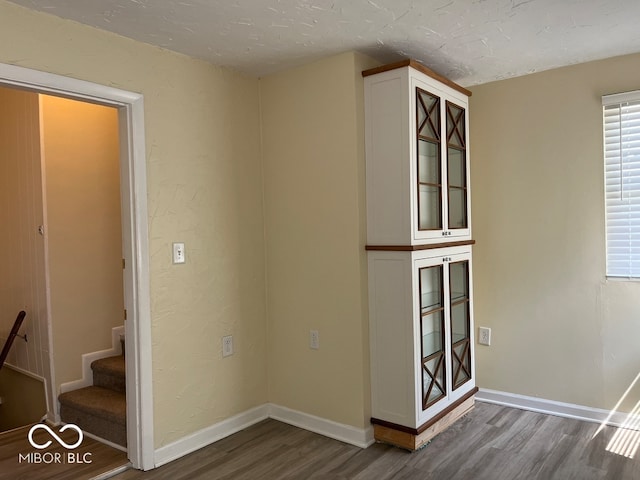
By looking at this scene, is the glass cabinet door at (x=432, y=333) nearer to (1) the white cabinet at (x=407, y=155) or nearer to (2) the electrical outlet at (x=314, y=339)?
(1) the white cabinet at (x=407, y=155)

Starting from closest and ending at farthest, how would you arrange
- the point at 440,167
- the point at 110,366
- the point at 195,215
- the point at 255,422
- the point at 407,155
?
the point at 407,155 → the point at 195,215 → the point at 440,167 → the point at 255,422 → the point at 110,366

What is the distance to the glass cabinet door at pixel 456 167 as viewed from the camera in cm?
325

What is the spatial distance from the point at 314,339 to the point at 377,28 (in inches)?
73.0

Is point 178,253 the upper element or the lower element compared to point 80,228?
lower

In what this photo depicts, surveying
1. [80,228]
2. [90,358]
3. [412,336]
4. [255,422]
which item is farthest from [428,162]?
[90,358]

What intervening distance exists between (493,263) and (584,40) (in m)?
1.54

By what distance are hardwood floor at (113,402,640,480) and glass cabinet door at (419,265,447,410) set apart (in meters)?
0.30

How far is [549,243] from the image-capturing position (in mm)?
3373

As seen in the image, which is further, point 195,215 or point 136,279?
point 195,215

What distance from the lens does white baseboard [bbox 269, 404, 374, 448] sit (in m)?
2.96

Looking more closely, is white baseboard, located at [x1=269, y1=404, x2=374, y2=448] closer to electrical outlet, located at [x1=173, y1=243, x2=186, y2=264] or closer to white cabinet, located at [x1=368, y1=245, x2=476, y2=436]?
white cabinet, located at [x1=368, y1=245, x2=476, y2=436]

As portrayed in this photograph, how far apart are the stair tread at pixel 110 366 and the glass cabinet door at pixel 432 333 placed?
6.49 ft

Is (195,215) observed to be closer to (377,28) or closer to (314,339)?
(314,339)

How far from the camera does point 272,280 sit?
3.40m
